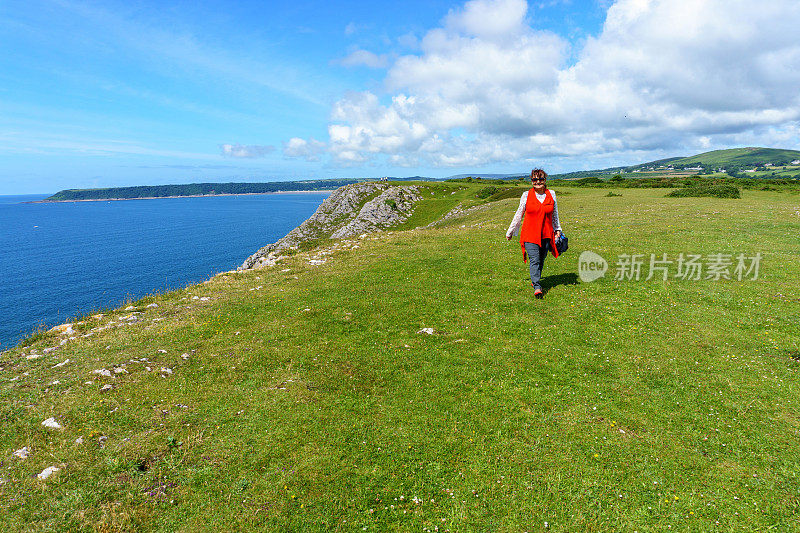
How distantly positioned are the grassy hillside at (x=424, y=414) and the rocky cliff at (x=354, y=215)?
224ft

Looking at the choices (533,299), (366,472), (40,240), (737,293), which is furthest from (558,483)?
(40,240)

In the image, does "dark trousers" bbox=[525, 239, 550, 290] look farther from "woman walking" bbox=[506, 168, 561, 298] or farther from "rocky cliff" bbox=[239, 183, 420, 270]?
"rocky cliff" bbox=[239, 183, 420, 270]

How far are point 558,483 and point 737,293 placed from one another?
1559 centimetres

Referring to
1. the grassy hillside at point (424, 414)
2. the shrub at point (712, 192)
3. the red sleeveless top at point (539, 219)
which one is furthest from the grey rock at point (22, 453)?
the shrub at point (712, 192)

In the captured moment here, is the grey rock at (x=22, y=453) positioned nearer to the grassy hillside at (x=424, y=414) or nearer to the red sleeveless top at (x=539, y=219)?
the grassy hillside at (x=424, y=414)

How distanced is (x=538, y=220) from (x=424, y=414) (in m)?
10.3

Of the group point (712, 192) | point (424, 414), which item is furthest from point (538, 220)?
point (712, 192)

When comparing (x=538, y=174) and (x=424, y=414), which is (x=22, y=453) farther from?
(x=538, y=174)

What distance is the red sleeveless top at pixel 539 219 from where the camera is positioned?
15.4 metres

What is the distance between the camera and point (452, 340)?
1317cm

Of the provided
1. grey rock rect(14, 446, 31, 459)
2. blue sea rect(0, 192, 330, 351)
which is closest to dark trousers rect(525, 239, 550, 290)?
grey rock rect(14, 446, 31, 459)

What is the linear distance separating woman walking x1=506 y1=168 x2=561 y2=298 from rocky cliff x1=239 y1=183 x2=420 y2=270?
70.7 meters

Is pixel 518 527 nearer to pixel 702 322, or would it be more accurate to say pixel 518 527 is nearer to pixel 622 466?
pixel 622 466

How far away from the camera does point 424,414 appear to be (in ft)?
30.2
